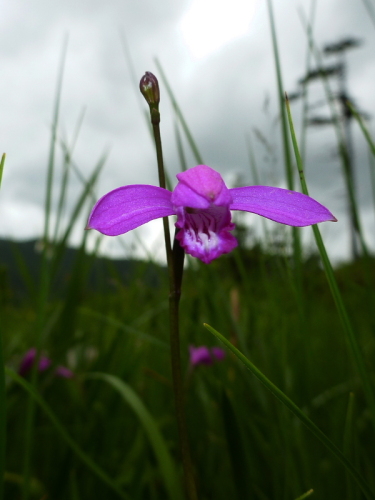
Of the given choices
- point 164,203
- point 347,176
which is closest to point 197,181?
point 164,203


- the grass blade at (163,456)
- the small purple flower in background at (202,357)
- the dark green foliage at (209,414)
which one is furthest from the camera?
the small purple flower in background at (202,357)

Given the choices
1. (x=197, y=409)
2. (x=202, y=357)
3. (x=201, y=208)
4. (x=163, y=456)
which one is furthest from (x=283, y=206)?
(x=197, y=409)

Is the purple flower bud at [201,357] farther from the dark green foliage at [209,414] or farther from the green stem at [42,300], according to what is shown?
the green stem at [42,300]

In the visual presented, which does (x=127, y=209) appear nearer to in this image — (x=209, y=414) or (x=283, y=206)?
(x=283, y=206)

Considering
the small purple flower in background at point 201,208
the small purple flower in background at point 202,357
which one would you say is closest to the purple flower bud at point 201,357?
the small purple flower in background at point 202,357

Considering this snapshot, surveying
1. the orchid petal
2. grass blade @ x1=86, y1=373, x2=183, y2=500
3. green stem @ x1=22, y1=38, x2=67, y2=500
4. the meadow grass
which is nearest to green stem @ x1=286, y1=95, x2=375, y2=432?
the meadow grass

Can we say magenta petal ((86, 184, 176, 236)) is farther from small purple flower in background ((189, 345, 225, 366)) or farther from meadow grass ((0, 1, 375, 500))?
small purple flower in background ((189, 345, 225, 366))
